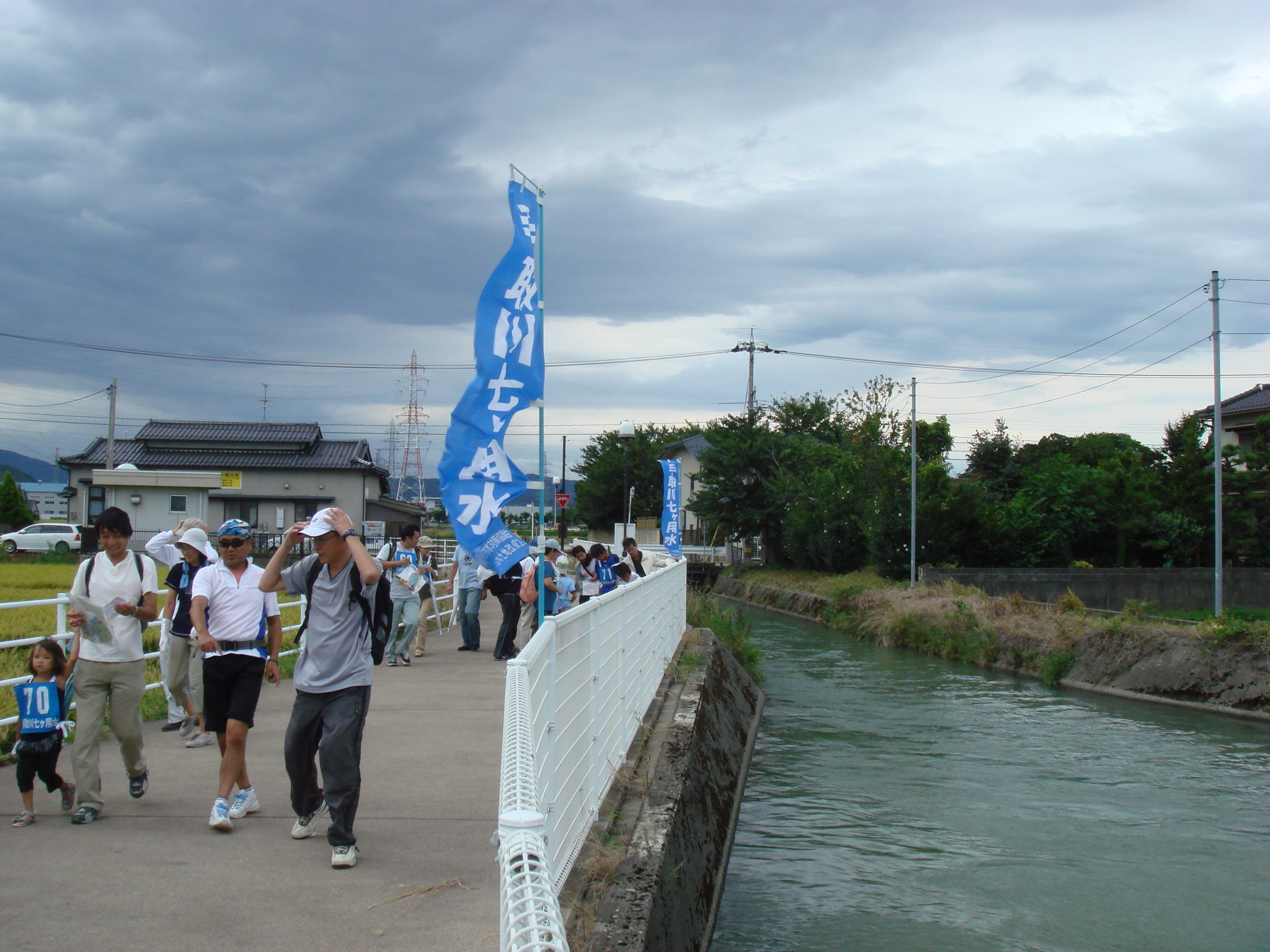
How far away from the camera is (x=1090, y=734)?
1510cm

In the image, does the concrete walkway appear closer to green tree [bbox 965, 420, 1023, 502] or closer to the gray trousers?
the gray trousers

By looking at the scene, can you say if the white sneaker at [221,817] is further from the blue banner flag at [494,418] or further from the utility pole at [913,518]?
the utility pole at [913,518]

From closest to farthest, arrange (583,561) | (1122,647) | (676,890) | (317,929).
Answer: (317,929), (676,890), (583,561), (1122,647)

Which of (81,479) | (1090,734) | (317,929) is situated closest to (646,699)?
(317,929)

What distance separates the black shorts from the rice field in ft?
5.28

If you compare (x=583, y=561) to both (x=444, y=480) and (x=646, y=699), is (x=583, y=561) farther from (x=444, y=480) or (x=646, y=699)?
(x=444, y=480)

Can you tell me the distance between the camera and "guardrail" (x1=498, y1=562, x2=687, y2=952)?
2.14 metres

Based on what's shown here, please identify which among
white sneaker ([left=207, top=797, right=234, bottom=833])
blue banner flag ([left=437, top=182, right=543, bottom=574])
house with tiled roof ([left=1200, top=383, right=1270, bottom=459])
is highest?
house with tiled roof ([left=1200, top=383, right=1270, bottom=459])

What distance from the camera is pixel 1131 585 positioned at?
31.3m

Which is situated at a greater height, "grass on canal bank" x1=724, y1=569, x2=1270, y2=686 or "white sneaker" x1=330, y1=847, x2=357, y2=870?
"white sneaker" x1=330, y1=847, x2=357, y2=870

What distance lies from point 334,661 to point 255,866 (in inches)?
41.1

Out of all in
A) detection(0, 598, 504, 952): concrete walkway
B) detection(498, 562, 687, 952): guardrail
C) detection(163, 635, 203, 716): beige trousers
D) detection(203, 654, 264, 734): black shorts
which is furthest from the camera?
detection(163, 635, 203, 716): beige trousers

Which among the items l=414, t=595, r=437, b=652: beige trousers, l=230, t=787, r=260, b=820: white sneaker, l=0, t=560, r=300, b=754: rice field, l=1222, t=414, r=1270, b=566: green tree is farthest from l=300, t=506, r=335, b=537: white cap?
l=1222, t=414, r=1270, b=566: green tree

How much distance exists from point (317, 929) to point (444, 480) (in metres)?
2.97
